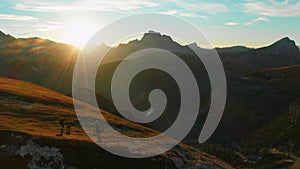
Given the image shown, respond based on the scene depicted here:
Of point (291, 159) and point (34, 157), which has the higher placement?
point (34, 157)

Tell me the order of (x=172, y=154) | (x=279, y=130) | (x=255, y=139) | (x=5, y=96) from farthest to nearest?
(x=255, y=139), (x=279, y=130), (x=5, y=96), (x=172, y=154)

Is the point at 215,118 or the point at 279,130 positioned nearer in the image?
the point at 279,130

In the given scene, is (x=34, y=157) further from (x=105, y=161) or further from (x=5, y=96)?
(x=5, y=96)

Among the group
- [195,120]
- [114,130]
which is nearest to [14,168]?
[114,130]

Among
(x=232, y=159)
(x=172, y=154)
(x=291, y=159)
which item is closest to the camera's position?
(x=172, y=154)

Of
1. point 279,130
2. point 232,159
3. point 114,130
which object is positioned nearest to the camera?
point 114,130

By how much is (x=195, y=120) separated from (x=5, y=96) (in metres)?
115

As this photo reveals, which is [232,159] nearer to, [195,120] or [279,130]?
[279,130]

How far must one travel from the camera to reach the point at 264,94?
7776 inches

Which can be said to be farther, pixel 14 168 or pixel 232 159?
pixel 232 159

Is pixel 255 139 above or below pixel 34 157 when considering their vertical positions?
below

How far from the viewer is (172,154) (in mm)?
61188

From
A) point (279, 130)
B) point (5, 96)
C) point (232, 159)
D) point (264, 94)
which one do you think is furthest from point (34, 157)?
point (264, 94)

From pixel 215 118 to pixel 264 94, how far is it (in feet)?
120
